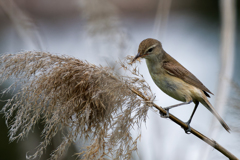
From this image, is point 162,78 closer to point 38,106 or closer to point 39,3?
point 38,106

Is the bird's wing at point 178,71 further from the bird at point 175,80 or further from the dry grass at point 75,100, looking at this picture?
the dry grass at point 75,100

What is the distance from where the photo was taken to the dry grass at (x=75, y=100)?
41 cm

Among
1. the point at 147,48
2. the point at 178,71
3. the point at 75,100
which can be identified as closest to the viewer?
the point at 75,100

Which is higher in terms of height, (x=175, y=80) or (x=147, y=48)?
(x=147, y=48)

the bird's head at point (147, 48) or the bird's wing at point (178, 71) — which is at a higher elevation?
the bird's head at point (147, 48)

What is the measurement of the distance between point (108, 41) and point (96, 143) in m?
0.20

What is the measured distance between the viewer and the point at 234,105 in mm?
429

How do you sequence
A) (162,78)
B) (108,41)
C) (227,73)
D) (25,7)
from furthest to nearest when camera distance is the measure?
(25,7) → (162,78) → (227,73) → (108,41)

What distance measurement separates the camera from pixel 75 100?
0.42 m

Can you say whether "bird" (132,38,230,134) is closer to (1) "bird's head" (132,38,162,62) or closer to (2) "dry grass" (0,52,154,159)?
(1) "bird's head" (132,38,162,62)

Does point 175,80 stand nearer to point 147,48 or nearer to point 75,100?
point 147,48

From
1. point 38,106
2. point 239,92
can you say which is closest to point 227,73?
point 239,92

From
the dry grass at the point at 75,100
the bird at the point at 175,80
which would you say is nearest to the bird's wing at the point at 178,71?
the bird at the point at 175,80

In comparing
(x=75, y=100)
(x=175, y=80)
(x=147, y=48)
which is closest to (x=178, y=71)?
(x=175, y=80)
